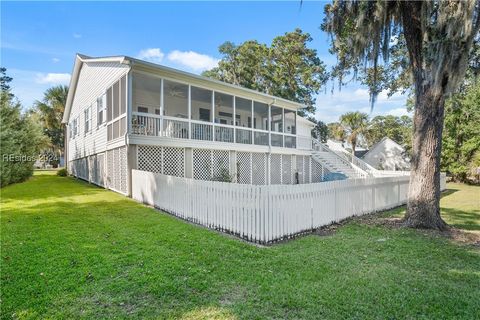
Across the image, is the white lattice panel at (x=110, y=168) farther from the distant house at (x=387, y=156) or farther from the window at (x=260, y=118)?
the distant house at (x=387, y=156)

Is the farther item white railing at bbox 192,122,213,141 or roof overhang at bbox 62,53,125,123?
roof overhang at bbox 62,53,125,123

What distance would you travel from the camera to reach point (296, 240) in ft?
21.3

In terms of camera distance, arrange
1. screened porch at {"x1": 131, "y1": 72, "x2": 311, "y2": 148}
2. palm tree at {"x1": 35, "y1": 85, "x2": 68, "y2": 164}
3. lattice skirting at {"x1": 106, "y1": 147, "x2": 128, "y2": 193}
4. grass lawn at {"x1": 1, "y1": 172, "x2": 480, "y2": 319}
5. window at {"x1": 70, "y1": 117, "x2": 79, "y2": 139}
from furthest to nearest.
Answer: palm tree at {"x1": 35, "y1": 85, "x2": 68, "y2": 164} → window at {"x1": 70, "y1": 117, "x2": 79, "y2": 139} → screened porch at {"x1": 131, "y1": 72, "x2": 311, "y2": 148} → lattice skirting at {"x1": 106, "y1": 147, "x2": 128, "y2": 193} → grass lawn at {"x1": 1, "y1": 172, "x2": 480, "y2": 319}

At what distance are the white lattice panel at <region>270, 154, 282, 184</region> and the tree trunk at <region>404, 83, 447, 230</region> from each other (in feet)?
36.5

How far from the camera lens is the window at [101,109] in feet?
51.2

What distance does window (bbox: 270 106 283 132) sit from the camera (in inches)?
820

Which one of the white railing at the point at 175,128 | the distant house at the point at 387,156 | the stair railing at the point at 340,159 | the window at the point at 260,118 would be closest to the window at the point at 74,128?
the white railing at the point at 175,128

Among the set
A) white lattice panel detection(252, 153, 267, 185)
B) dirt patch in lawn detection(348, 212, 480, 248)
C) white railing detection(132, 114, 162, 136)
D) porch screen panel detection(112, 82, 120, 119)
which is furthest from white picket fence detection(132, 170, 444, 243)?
white lattice panel detection(252, 153, 267, 185)

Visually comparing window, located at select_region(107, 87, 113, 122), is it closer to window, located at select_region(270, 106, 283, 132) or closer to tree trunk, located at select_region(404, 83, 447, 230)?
window, located at select_region(270, 106, 283, 132)

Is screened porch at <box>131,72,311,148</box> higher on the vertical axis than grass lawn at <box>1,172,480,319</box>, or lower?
higher

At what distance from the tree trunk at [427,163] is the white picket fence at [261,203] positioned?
1.92 meters

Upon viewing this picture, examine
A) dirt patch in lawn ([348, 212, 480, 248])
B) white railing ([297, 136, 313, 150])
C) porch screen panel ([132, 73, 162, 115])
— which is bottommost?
dirt patch in lawn ([348, 212, 480, 248])

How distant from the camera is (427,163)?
761 cm

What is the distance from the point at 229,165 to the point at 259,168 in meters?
2.81
